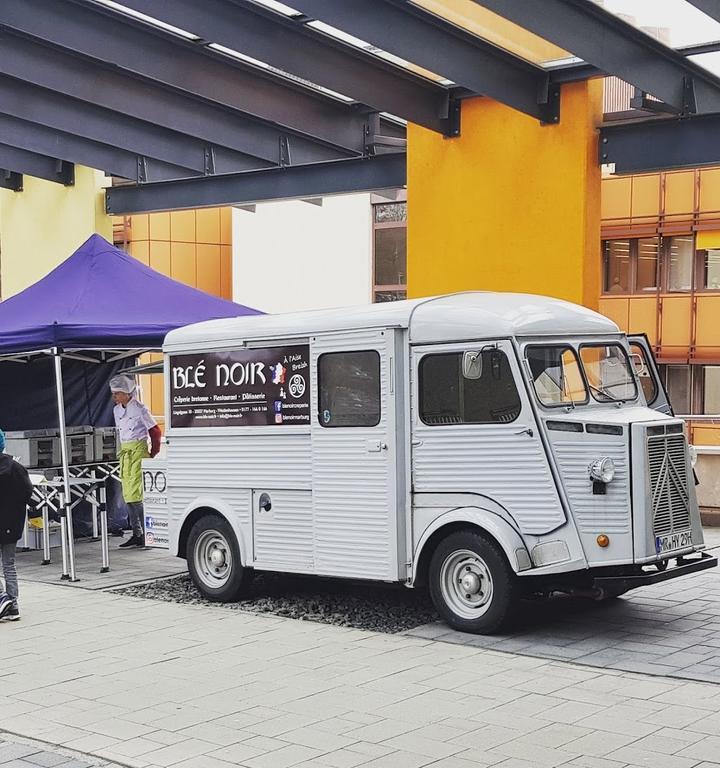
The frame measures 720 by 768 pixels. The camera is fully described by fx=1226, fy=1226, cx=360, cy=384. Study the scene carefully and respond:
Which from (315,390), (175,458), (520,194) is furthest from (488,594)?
(520,194)

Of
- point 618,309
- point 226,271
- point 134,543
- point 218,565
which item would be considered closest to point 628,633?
point 218,565

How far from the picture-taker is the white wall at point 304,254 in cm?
2867

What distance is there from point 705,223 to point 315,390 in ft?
68.6

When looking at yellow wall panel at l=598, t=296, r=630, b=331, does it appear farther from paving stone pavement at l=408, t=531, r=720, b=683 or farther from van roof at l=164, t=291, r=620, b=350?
van roof at l=164, t=291, r=620, b=350

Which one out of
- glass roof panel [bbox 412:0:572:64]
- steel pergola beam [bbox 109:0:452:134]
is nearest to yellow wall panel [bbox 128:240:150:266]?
steel pergola beam [bbox 109:0:452:134]

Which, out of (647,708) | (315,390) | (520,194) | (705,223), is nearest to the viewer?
(647,708)

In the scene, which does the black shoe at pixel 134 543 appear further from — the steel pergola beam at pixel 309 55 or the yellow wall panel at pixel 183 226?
the yellow wall panel at pixel 183 226

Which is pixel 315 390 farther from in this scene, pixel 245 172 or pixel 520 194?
pixel 245 172

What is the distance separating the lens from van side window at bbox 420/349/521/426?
875 cm

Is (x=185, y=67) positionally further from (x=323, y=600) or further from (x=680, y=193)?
(x=680, y=193)

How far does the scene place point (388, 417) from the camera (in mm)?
9242

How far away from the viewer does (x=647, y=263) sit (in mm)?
30047

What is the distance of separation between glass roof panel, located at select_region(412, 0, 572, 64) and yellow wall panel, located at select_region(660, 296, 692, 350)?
17.6 meters

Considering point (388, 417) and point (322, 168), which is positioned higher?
point (322, 168)
